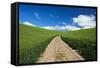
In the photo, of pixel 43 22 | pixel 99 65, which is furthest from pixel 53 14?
pixel 99 65

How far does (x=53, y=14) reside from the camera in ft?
8.30

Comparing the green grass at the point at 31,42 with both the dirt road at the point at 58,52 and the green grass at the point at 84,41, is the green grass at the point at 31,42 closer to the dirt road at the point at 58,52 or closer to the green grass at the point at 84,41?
Answer: the dirt road at the point at 58,52

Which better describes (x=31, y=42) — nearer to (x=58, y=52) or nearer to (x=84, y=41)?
(x=58, y=52)

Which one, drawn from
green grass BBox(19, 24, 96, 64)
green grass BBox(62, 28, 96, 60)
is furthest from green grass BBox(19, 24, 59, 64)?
green grass BBox(62, 28, 96, 60)

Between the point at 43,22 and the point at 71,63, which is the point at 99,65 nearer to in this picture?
the point at 71,63

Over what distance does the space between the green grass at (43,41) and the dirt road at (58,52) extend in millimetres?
38

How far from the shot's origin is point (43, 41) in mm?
2482

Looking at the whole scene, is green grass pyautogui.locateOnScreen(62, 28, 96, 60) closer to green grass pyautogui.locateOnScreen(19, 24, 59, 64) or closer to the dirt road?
the dirt road

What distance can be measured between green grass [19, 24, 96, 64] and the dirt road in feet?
0.13

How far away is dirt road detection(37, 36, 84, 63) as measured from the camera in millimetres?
2500

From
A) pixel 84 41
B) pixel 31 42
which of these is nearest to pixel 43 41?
pixel 31 42
